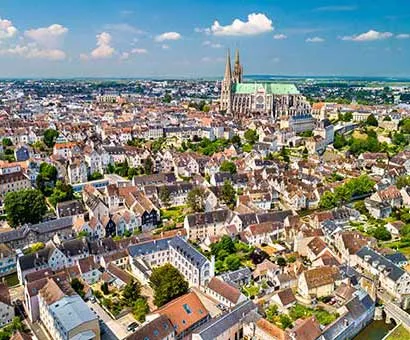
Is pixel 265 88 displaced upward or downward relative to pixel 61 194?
upward

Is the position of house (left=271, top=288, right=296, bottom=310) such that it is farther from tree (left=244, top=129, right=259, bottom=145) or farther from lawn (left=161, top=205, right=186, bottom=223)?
tree (left=244, top=129, right=259, bottom=145)

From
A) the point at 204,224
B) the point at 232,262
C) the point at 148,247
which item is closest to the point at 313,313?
the point at 232,262

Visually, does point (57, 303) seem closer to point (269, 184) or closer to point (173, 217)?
point (173, 217)

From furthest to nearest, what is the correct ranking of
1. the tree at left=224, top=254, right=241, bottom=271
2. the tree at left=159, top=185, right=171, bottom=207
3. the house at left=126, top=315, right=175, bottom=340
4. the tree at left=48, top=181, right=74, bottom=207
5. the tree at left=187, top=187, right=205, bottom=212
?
the tree at left=159, top=185, right=171, bottom=207, the tree at left=48, top=181, right=74, bottom=207, the tree at left=187, top=187, right=205, bottom=212, the tree at left=224, top=254, right=241, bottom=271, the house at left=126, top=315, right=175, bottom=340

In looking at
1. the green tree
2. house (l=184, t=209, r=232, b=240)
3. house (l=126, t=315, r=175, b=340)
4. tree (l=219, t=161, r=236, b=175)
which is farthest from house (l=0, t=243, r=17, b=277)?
tree (l=219, t=161, r=236, b=175)

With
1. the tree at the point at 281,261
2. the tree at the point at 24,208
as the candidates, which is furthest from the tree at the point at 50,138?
the tree at the point at 281,261

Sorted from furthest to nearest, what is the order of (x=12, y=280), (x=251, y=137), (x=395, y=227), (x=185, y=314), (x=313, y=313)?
(x=251, y=137) → (x=395, y=227) → (x=12, y=280) → (x=313, y=313) → (x=185, y=314)

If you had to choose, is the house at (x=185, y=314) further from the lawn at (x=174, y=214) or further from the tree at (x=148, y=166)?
the tree at (x=148, y=166)

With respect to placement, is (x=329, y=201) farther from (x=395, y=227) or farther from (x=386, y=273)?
(x=386, y=273)
